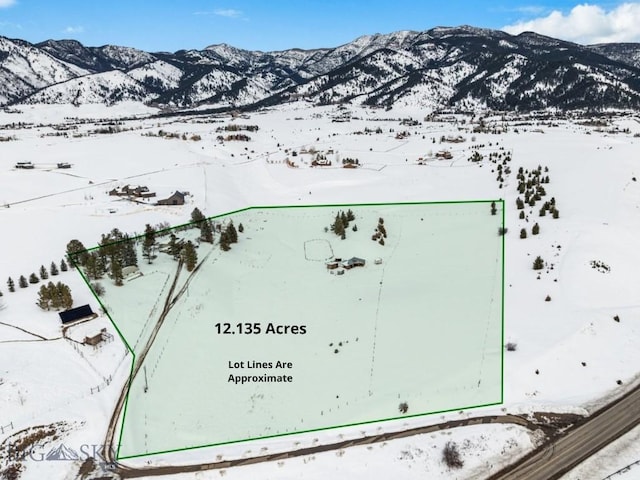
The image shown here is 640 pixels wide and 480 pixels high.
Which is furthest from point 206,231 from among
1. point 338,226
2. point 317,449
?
point 317,449

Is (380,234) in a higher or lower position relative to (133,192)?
lower

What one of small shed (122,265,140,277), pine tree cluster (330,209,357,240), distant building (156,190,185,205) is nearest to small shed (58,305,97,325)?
small shed (122,265,140,277)

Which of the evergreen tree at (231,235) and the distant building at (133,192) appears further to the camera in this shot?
the distant building at (133,192)

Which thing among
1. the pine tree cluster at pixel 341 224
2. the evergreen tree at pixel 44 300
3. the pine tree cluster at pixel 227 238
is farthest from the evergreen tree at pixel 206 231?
the evergreen tree at pixel 44 300

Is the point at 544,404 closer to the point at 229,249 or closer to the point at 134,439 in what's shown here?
the point at 229,249

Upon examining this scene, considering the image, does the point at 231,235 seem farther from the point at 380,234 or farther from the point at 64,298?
the point at 64,298

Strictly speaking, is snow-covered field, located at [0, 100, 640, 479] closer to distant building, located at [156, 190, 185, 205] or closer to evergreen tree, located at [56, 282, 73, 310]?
evergreen tree, located at [56, 282, 73, 310]

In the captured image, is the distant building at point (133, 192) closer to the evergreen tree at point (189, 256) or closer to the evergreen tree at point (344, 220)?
the evergreen tree at point (344, 220)
